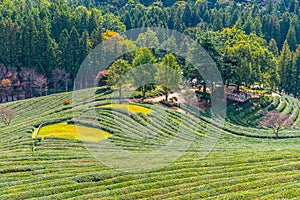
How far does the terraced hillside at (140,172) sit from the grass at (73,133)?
34.6 inches

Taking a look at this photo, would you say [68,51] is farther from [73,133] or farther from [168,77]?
[73,133]

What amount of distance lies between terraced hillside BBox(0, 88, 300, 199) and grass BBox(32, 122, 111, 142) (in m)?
0.88

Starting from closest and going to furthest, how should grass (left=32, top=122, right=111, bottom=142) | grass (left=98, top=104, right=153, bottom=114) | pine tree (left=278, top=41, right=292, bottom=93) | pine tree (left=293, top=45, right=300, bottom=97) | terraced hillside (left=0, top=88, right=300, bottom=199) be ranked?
terraced hillside (left=0, top=88, right=300, bottom=199) < grass (left=32, top=122, right=111, bottom=142) < grass (left=98, top=104, right=153, bottom=114) < pine tree (left=278, top=41, right=292, bottom=93) < pine tree (left=293, top=45, right=300, bottom=97)

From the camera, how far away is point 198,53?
5538cm

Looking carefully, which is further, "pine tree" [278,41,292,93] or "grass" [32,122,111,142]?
"pine tree" [278,41,292,93]

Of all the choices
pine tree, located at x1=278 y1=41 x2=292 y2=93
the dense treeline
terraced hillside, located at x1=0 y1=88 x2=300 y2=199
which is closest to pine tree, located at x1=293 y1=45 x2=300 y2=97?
the dense treeline

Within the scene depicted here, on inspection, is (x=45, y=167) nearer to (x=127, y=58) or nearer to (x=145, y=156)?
(x=145, y=156)

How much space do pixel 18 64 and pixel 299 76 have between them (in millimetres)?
55793

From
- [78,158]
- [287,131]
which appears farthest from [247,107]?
[78,158]

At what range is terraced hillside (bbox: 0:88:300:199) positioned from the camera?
21.8 metres

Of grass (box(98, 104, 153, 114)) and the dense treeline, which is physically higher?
the dense treeline

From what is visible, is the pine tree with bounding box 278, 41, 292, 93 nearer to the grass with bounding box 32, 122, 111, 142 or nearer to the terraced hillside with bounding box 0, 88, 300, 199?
the terraced hillside with bounding box 0, 88, 300, 199

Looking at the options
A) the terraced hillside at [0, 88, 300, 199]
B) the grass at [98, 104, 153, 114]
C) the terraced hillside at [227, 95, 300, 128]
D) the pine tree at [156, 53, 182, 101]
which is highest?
the pine tree at [156, 53, 182, 101]

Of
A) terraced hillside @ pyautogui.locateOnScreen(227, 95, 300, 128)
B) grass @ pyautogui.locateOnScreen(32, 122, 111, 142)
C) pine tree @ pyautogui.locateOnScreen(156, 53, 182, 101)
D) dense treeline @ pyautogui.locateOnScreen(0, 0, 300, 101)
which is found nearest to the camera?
grass @ pyautogui.locateOnScreen(32, 122, 111, 142)
